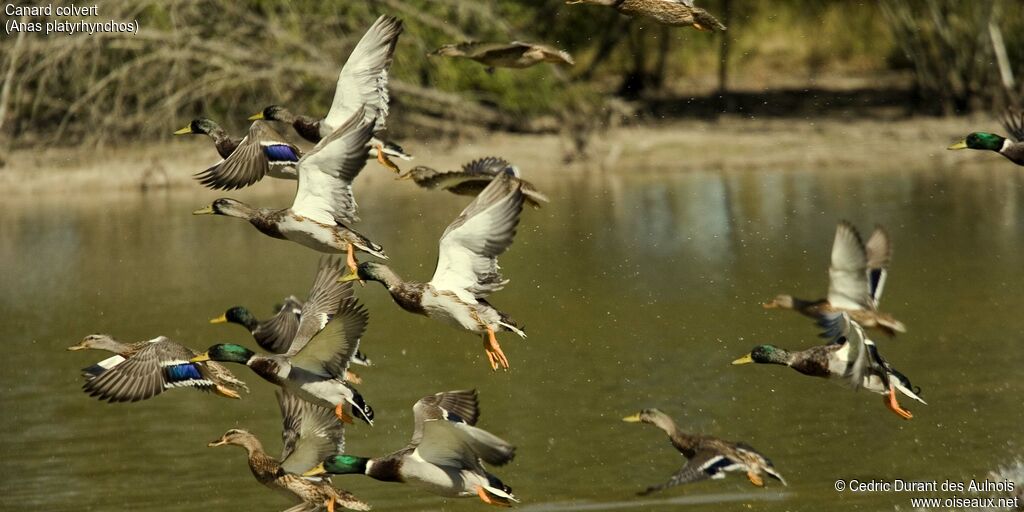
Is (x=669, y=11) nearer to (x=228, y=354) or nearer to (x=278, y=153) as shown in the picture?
(x=278, y=153)

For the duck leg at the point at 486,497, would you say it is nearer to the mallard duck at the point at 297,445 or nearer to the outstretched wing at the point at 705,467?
the outstretched wing at the point at 705,467

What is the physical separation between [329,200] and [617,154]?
46.0 ft

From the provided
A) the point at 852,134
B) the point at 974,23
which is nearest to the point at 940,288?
the point at 852,134

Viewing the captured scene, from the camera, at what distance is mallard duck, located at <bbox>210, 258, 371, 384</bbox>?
958cm

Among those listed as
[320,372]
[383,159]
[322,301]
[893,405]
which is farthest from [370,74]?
[893,405]

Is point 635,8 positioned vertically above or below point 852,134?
above

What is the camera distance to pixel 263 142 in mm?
9461

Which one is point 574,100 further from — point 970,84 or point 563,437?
point 563,437

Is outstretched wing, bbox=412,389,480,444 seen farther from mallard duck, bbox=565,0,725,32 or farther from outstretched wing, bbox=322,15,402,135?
mallard duck, bbox=565,0,725,32

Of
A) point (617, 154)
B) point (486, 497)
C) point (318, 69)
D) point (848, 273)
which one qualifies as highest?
point (848, 273)

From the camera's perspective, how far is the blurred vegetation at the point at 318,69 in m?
22.2

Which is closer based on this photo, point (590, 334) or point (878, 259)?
point (878, 259)

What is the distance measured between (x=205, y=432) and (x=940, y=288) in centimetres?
710

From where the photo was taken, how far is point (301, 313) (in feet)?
33.0
